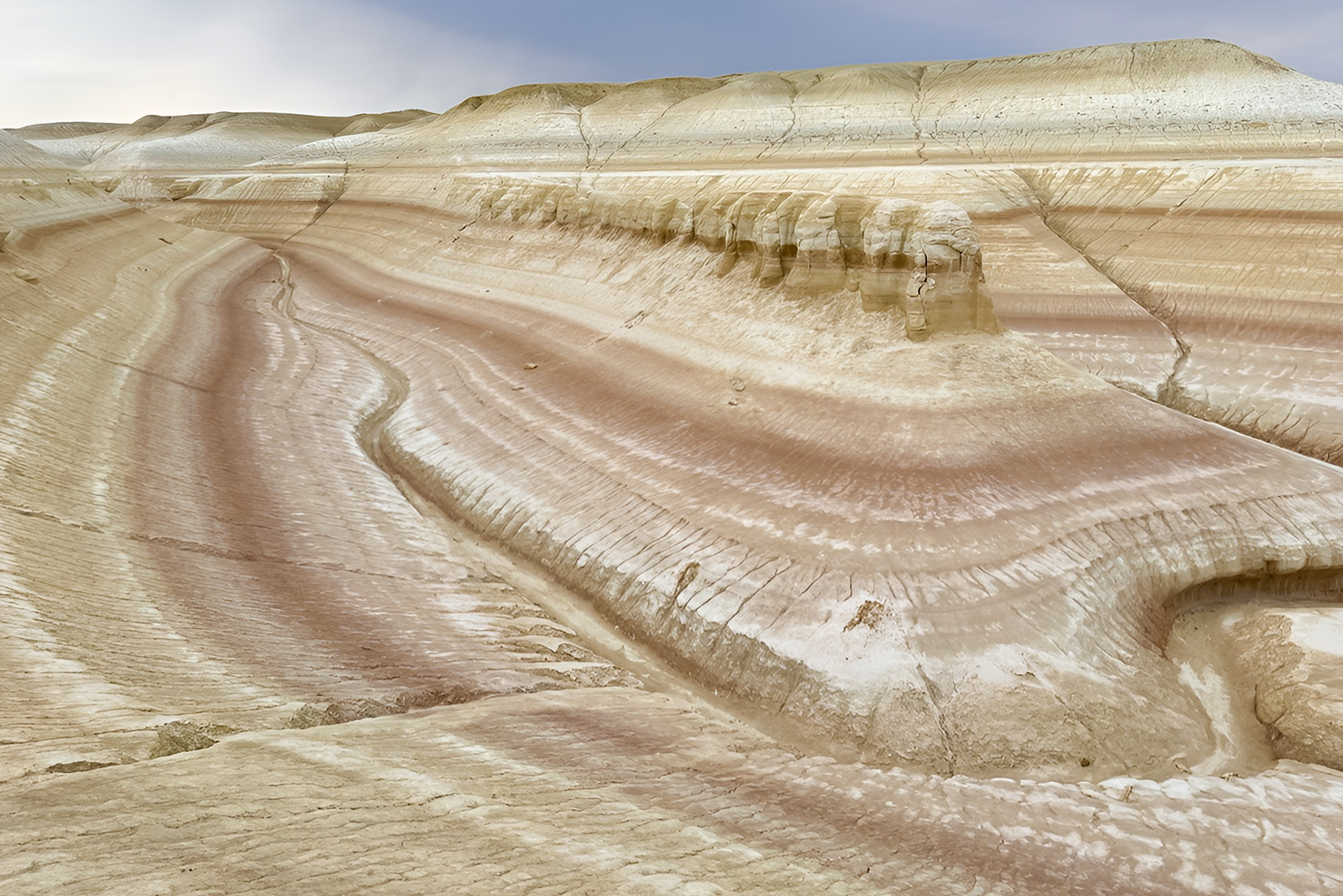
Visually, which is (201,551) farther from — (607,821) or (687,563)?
(607,821)

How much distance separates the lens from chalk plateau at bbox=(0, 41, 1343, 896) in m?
7.08

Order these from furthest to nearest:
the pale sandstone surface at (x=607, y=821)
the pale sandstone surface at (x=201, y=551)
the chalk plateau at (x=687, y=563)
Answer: the pale sandstone surface at (x=201, y=551) → the chalk plateau at (x=687, y=563) → the pale sandstone surface at (x=607, y=821)

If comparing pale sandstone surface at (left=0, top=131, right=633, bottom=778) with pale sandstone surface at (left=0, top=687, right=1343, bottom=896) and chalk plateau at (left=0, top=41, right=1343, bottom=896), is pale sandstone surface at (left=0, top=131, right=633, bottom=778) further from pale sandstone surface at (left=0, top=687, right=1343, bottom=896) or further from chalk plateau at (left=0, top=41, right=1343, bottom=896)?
pale sandstone surface at (left=0, top=687, right=1343, bottom=896)

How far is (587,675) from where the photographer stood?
11711 millimetres

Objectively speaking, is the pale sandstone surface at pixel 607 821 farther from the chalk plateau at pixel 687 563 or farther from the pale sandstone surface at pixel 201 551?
the pale sandstone surface at pixel 201 551

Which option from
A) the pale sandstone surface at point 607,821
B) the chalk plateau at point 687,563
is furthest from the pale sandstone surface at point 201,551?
the pale sandstone surface at point 607,821

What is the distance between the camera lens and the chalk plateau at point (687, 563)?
7.08 m

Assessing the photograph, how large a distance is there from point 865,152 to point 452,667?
48831mm

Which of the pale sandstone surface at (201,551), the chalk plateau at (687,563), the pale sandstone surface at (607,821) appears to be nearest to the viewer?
the pale sandstone surface at (607,821)

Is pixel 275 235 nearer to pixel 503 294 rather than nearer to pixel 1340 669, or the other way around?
pixel 503 294

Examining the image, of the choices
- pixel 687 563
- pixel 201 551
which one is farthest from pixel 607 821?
pixel 201 551

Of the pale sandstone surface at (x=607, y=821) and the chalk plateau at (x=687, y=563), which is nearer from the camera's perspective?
the pale sandstone surface at (x=607, y=821)

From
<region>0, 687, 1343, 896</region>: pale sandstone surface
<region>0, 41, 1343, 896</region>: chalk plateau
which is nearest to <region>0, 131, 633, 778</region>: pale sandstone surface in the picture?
<region>0, 41, 1343, 896</region>: chalk plateau

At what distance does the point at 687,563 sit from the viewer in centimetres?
1293
